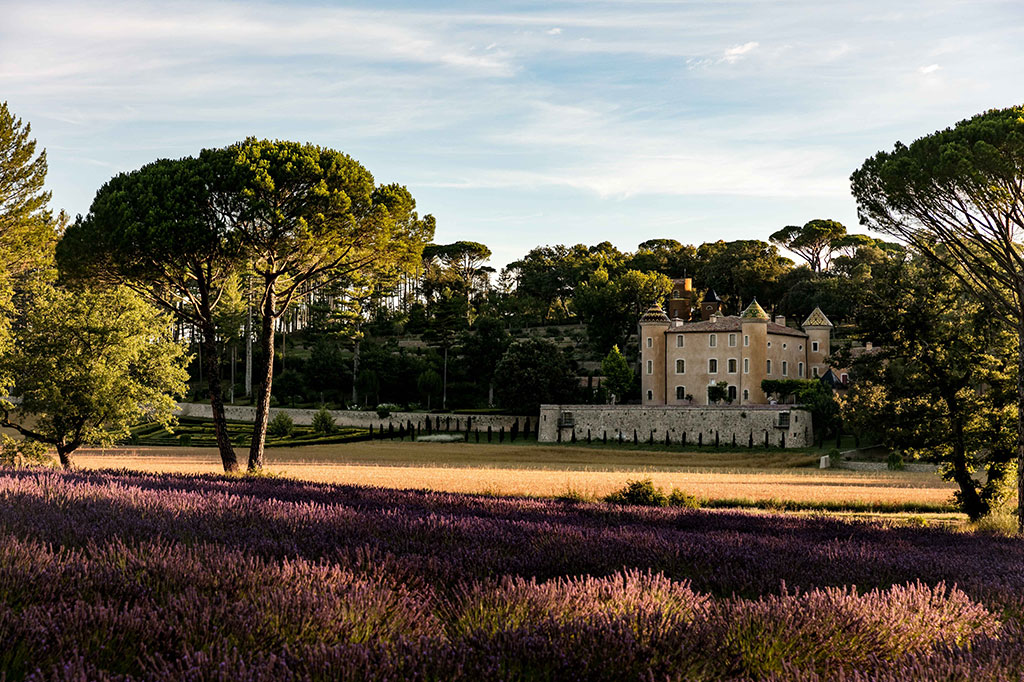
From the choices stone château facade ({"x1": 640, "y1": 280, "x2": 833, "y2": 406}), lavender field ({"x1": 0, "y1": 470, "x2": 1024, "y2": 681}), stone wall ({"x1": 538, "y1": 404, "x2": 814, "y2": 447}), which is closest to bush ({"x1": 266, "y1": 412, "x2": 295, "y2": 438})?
stone wall ({"x1": 538, "y1": 404, "x2": 814, "y2": 447})

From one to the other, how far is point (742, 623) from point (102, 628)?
2422mm

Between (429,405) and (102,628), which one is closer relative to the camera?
(102,628)

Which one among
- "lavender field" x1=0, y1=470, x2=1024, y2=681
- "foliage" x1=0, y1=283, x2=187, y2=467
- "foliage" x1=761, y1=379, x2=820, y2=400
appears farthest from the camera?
"foliage" x1=761, y1=379, x2=820, y2=400

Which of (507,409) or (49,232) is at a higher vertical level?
(49,232)

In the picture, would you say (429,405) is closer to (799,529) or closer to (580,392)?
(580,392)

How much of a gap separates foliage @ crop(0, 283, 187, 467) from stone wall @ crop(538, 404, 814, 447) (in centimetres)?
4135

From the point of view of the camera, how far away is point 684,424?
6284cm

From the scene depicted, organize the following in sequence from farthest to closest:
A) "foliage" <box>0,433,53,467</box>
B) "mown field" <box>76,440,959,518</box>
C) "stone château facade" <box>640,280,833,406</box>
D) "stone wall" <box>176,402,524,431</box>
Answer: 1. "stone château facade" <box>640,280,833,406</box>
2. "stone wall" <box>176,402,524,431</box>
3. "mown field" <box>76,440,959,518</box>
4. "foliage" <box>0,433,53,467</box>

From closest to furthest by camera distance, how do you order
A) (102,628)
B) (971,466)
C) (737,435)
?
1. (102,628)
2. (971,466)
3. (737,435)

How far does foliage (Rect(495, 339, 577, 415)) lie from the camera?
221 feet

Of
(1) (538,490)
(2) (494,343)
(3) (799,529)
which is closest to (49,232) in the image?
(1) (538,490)

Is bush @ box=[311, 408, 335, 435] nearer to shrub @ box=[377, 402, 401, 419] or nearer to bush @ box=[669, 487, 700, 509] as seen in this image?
shrub @ box=[377, 402, 401, 419]

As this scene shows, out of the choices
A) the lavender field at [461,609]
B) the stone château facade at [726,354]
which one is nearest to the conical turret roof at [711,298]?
the stone château facade at [726,354]

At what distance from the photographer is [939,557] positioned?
6777 mm
